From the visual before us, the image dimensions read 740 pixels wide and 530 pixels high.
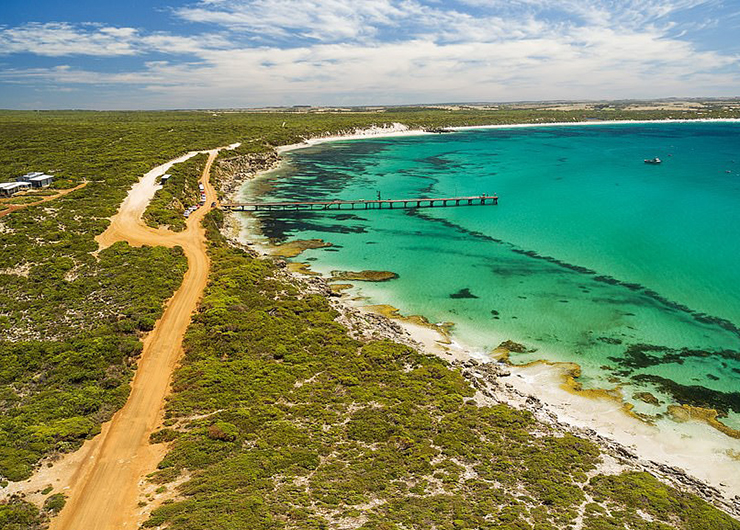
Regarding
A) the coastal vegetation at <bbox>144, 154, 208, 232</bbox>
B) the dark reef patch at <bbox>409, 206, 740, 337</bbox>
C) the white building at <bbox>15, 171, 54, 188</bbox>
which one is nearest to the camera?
the dark reef patch at <bbox>409, 206, 740, 337</bbox>

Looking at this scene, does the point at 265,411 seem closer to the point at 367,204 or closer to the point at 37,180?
the point at 367,204

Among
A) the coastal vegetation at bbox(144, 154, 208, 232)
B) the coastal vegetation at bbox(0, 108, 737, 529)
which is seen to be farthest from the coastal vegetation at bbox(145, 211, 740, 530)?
the coastal vegetation at bbox(144, 154, 208, 232)

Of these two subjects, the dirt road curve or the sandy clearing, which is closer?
the dirt road curve

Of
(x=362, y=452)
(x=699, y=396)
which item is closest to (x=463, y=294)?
(x=699, y=396)

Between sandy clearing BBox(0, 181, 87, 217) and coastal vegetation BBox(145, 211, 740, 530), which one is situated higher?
sandy clearing BBox(0, 181, 87, 217)

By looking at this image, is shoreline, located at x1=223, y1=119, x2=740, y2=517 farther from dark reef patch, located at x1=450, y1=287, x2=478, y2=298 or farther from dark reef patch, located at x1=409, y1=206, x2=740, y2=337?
dark reef patch, located at x1=409, y1=206, x2=740, y2=337

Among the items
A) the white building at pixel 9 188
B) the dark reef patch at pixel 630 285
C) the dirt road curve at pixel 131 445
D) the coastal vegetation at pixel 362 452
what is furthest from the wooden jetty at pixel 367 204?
the coastal vegetation at pixel 362 452

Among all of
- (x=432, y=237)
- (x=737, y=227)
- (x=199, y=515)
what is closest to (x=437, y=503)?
(x=199, y=515)

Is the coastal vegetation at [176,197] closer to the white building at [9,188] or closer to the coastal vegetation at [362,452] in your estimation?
the white building at [9,188]

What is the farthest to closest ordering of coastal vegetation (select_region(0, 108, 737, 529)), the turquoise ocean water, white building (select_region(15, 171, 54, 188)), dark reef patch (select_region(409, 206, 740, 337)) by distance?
white building (select_region(15, 171, 54, 188))
dark reef patch (select_region(409, 206, 740, 337))
the turquoise ocean water
coastal vegetation (select_region(0, 108, 737, 529))
